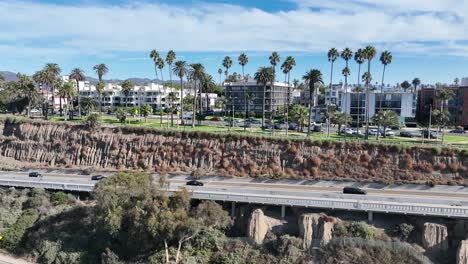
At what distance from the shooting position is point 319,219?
3919 cm

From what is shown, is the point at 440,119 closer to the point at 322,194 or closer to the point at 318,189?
the point at 318,189

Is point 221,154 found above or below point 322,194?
above

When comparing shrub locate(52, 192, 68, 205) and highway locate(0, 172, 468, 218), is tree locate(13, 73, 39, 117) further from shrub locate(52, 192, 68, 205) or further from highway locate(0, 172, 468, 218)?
shrub locate(52, 192, 68, 205)

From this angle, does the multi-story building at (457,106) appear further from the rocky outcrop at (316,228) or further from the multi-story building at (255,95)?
the rocky outcrop at (316,228)

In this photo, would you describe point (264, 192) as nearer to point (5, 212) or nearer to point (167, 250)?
point (167, 250)

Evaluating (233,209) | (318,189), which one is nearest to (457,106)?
(318,189)

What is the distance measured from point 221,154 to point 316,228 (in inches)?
959

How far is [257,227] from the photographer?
131 feet

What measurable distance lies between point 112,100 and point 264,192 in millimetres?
120219

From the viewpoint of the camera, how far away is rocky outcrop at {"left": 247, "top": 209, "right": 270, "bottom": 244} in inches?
1567

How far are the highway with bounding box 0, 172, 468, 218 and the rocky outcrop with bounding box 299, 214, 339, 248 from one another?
4.27 ft

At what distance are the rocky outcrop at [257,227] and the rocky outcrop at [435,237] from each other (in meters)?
13.9

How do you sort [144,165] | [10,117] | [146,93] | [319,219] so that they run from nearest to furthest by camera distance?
[319,219], [144,165], [10,117], [146,93]

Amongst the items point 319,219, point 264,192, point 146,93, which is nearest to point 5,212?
point 264,192
